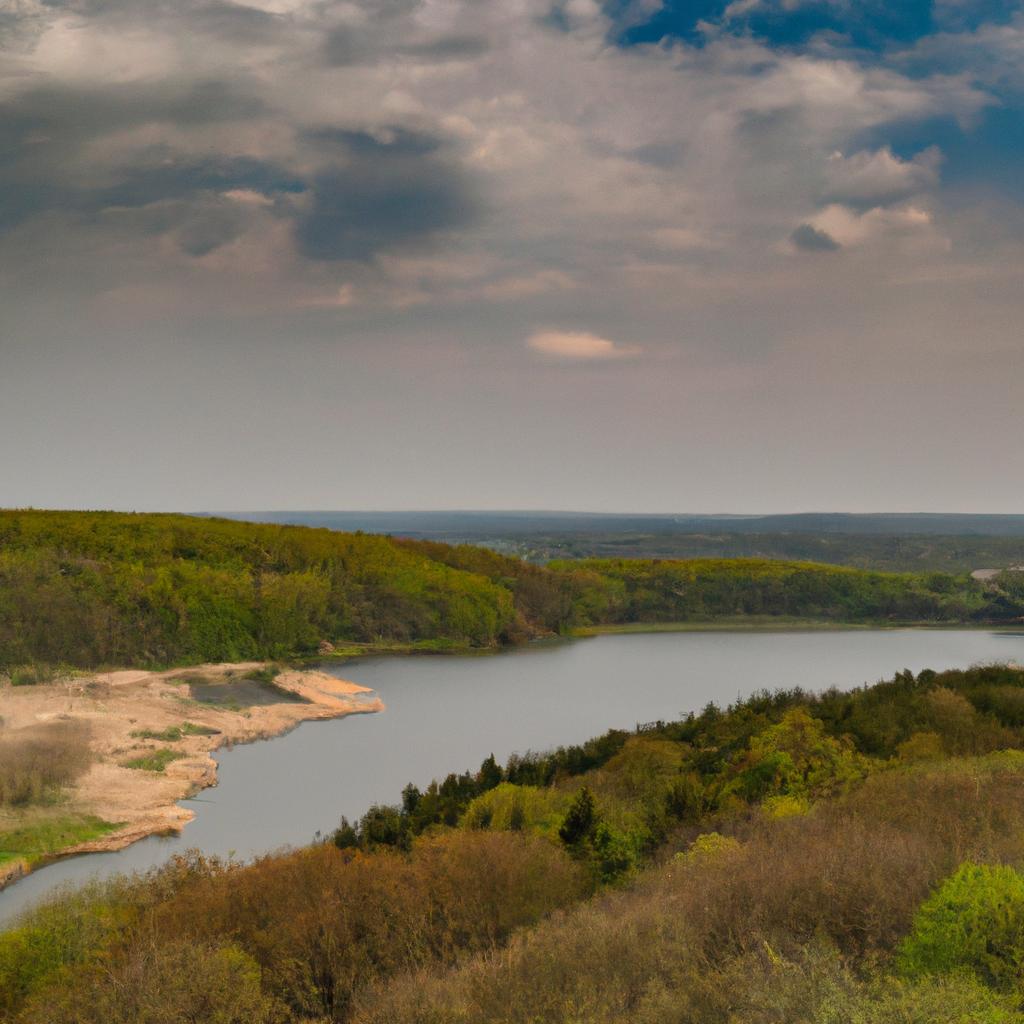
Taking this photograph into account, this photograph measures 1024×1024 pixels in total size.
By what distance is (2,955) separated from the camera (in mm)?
14203

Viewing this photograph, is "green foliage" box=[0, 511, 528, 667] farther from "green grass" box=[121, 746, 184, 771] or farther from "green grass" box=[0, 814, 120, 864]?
"green grass" box=[0, 814, 120, 864]

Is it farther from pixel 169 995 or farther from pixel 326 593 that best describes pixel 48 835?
pixel 326 593

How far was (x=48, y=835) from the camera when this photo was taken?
2723cm

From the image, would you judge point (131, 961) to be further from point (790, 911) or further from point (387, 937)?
point (790, 911)

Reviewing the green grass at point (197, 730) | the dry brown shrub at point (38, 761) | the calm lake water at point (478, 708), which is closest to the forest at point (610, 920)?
the calm lake water at point (478, 708)

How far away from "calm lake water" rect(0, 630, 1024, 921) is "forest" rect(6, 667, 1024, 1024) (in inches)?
310

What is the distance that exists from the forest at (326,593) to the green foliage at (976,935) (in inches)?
1901

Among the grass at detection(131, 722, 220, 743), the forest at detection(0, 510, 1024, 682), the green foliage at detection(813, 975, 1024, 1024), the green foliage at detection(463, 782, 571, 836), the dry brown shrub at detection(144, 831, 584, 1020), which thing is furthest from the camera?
the forest at detection(0, 510, 1024, 682)

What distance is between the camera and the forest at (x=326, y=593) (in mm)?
62250

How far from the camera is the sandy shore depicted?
98.0 ft

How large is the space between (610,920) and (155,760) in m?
28.1

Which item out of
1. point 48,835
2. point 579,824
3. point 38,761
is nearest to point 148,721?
point 38,761

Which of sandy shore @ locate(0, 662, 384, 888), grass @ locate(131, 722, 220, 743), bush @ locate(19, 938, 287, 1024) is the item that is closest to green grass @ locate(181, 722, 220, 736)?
grass @ locate(131, 722, 220, 743)

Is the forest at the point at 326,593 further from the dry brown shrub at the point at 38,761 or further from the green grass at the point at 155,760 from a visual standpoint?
the dry brown shrub at the point at 38,761
